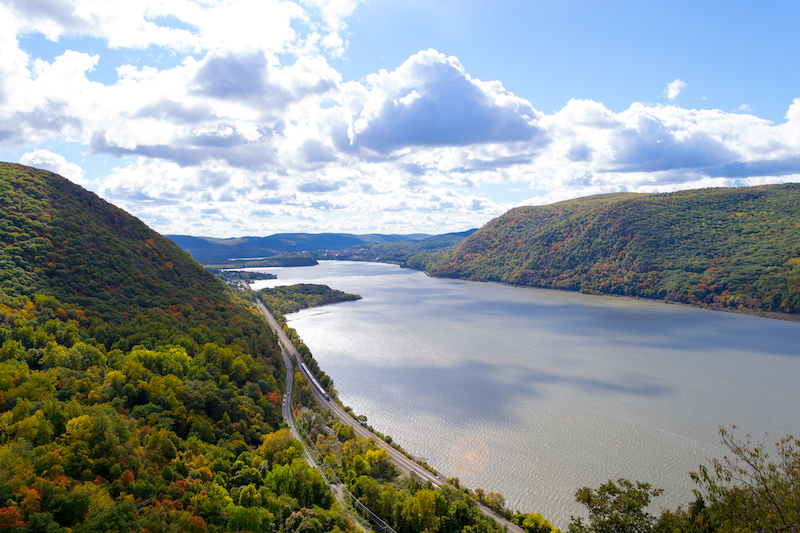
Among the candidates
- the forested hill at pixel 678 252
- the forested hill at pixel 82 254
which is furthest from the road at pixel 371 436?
the forested hill at pixel 678 252

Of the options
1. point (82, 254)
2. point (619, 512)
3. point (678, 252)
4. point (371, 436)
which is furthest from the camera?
point (678, 252)

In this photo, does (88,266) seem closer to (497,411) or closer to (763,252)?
(497,411)

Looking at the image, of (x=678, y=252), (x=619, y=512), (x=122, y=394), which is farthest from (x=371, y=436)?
(x=678, y=252)

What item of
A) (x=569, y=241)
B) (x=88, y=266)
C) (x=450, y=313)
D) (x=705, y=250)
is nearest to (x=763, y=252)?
(x=705, y=250)

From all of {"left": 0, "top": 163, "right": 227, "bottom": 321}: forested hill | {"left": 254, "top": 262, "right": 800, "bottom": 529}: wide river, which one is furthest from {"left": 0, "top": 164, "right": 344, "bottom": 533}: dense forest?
{"left": 254, "top": 262, "right": 800, "bottom": 529}: wide river

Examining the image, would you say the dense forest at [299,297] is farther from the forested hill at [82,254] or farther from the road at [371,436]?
the road at [371,436]

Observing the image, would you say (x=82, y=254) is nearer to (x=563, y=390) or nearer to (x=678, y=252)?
(x=563, y=390)

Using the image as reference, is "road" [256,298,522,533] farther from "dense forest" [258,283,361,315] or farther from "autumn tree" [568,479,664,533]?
"dense forest" [258,283,361,315]
